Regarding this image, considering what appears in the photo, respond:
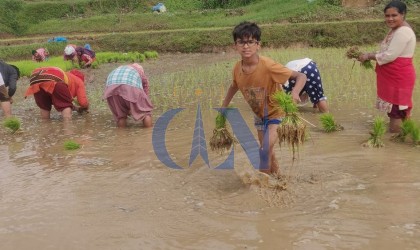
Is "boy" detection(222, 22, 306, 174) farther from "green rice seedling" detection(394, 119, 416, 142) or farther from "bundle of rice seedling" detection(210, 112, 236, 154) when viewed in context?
"green rice seedling" detection(394, 119, 416, 142)

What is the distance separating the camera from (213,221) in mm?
3121

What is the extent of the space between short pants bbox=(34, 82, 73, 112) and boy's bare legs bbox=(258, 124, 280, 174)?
3.58 m

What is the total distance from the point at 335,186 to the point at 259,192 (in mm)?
563

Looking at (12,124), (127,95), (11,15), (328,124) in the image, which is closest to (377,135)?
(328,124)

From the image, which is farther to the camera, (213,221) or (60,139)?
(60,139)

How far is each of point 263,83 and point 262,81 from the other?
2 centimetres

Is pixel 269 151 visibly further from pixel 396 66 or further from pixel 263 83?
pixel 396 66

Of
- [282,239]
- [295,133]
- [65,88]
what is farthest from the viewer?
[65,88]

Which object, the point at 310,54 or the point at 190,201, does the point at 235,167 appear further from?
the point at 310,54

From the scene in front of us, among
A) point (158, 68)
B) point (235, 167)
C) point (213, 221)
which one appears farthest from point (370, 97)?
point (158, 68)

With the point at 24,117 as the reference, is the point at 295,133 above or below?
above

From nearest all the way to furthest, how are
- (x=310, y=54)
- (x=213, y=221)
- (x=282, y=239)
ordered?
1. (x=282, y=239)
2. (x=213, y=221)
3. (x=310, y=54)

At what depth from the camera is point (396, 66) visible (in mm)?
5035
